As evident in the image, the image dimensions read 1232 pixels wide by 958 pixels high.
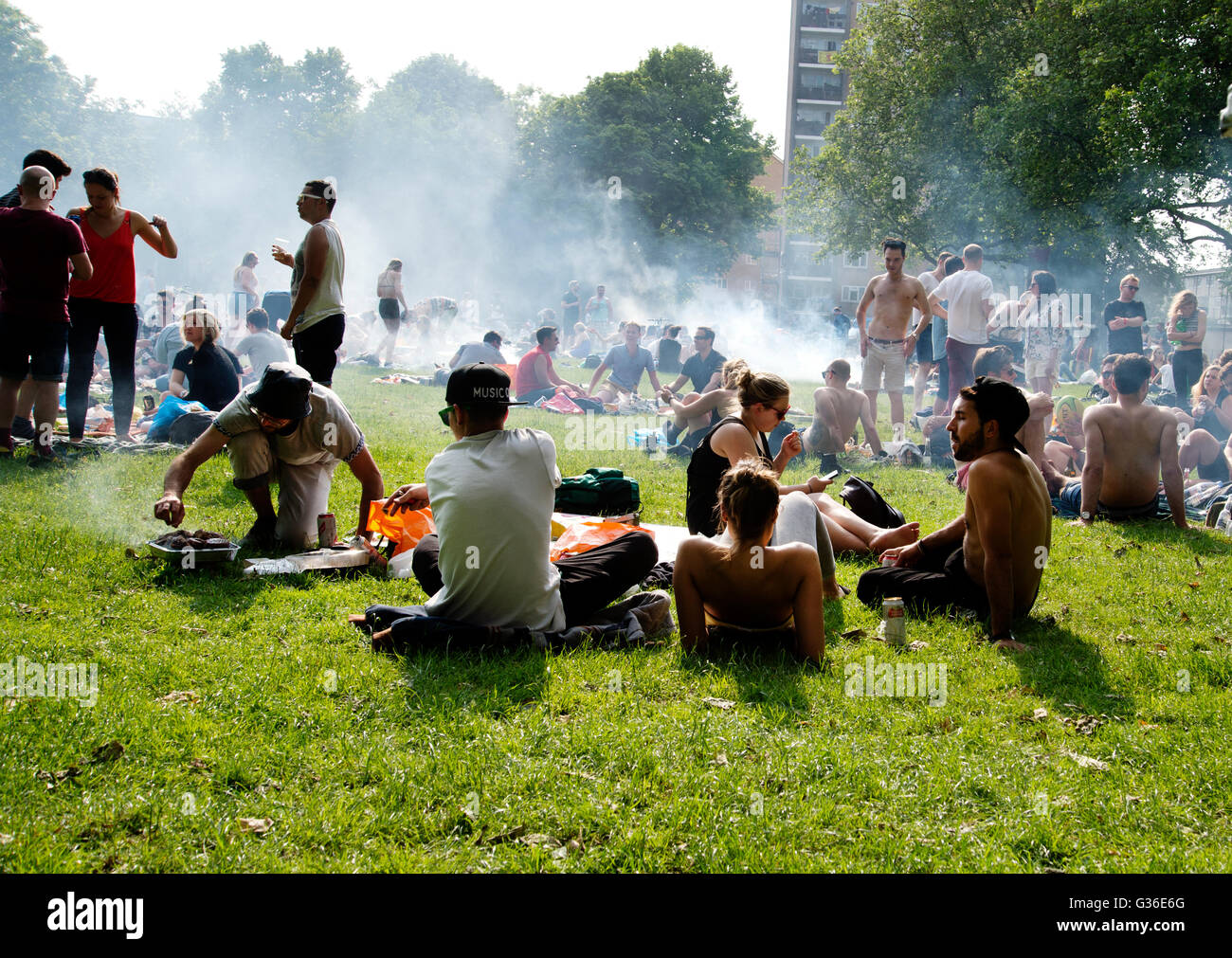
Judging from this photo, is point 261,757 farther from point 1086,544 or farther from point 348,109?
point 348,109

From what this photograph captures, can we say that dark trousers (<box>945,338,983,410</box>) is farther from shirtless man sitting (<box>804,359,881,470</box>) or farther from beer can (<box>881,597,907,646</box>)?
beer can (<box>881,597,907,646</box>)

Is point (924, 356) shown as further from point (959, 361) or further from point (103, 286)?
point (103, 286)

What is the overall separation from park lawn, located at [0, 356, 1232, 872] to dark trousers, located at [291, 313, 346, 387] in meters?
2.63

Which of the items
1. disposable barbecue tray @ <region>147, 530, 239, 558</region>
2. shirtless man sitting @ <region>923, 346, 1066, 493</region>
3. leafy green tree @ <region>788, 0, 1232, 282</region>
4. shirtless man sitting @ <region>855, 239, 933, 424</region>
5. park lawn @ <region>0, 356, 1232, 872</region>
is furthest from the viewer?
leafy green tree @ <region>788, 0, 1232, 282</region>

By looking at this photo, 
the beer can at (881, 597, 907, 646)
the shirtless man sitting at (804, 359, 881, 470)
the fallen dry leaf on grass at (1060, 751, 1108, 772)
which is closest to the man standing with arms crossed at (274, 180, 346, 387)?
the beer can at (881, 597, 907, 646)

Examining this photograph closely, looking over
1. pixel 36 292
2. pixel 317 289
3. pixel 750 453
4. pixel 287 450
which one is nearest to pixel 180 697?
pixel 287 450

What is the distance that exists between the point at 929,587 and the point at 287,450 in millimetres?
4309

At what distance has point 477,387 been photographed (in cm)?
450

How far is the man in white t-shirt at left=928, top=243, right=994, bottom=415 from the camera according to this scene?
12438mm

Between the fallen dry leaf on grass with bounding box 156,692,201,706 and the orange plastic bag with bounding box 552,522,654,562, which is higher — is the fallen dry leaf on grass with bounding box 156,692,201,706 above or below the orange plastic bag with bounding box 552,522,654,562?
below

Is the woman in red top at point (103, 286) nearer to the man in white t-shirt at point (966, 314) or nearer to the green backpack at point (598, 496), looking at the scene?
the green backpack at point (598, 496)

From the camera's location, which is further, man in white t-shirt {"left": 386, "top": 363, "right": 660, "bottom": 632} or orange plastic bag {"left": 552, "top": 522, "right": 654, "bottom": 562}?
orange plastic bag {"left": 552, "top": 522, "right": 654, "bottom": 562}

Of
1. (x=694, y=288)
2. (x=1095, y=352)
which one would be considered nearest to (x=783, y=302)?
(x=694, y=288)

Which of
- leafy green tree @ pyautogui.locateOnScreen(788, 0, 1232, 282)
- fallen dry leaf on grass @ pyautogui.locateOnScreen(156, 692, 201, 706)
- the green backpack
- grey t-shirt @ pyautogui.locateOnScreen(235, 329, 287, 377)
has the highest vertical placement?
leafy green tree @ pyautogui.locateOnScreen(788, 0, 1232, 282)
